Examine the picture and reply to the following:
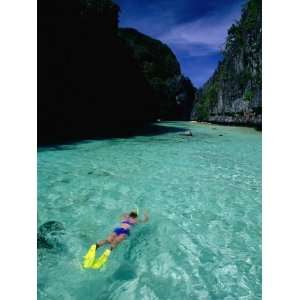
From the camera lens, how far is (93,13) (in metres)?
22.8

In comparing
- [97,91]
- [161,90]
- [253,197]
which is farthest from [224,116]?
[253,197]

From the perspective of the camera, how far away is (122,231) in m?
5.02

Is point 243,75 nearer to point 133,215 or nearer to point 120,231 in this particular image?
point 133,215

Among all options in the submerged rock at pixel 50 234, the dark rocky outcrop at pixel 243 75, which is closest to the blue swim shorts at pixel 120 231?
the submerged rock at pixel 50 234

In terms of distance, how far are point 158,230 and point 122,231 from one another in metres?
0.77

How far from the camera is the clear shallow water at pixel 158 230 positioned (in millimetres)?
3707

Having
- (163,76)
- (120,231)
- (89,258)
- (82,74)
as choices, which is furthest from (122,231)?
(163,76)

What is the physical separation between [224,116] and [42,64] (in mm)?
30549

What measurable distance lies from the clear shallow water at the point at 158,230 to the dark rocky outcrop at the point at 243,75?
22635 millimetres

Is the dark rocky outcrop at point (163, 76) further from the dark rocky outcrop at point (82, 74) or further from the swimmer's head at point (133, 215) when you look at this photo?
the swimmer's head at point (133, 215)

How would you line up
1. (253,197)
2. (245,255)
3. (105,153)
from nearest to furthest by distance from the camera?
(245,255), (253,197), (105,153)

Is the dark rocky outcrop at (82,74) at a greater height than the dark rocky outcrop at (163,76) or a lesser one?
lesser

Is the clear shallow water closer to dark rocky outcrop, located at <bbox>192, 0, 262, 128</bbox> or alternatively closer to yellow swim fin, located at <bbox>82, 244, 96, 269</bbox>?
yellow swim fin, located at <bbox>82, 244, 96, 269</bbox>
